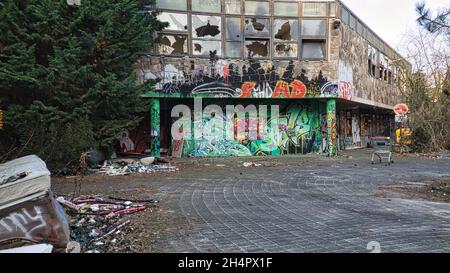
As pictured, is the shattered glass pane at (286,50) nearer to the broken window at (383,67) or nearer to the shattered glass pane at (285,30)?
the shattered glass pane at (285,30)

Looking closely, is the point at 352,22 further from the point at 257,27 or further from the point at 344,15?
the point at 257,27

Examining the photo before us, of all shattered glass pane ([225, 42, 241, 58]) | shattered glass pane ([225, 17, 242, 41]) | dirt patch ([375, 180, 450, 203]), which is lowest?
dirt patch ([375, 180, 450, 203])

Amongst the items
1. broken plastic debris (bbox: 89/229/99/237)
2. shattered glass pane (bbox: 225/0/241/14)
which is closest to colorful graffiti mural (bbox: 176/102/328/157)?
shattered glass pane (bbox: 225/0/241/14)

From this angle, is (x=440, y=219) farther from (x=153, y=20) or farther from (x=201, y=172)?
(x=153, y=20)

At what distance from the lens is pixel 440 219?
5.89 m

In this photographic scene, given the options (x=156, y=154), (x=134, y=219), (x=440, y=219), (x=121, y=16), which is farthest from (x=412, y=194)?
(x=156, y=154)

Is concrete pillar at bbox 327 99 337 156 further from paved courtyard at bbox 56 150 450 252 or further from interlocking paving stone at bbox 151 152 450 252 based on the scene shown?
interlocking paving stone at bbox 151 152 450 252

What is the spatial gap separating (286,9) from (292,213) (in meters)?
14.2

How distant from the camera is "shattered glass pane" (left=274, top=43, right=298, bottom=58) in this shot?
722 inches

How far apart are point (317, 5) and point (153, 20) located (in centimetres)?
799

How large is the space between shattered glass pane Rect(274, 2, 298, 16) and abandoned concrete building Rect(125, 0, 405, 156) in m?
0.05

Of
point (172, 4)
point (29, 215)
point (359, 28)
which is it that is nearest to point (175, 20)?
point (172, 4)

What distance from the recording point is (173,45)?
17.1 metres

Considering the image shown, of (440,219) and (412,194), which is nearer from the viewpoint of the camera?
(440,219)
